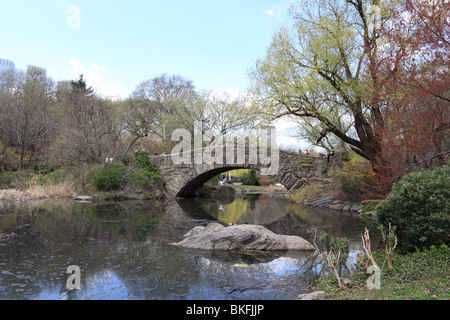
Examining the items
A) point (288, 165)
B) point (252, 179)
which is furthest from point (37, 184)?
point (252, 179)

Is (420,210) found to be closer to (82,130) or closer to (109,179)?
(109,179)

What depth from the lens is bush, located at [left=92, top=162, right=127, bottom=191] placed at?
18.1m

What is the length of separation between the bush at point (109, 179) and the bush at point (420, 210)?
49.4ft

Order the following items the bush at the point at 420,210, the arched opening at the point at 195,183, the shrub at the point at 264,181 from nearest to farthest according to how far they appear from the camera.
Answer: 1. the bush at the point at 420,210
2. the arched opening at the point at 195,183
3. the shrub at the point at 264,181

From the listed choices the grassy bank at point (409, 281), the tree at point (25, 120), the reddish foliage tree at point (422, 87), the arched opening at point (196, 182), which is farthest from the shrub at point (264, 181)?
the grassy bank at point (409, 281)

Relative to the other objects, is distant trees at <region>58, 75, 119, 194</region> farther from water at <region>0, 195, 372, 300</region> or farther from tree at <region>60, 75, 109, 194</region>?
water at <region>0, 195, 372, 300</region>

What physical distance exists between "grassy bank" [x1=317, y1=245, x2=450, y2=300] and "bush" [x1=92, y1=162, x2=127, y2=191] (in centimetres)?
1524

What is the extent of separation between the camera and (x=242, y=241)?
22.0 feet

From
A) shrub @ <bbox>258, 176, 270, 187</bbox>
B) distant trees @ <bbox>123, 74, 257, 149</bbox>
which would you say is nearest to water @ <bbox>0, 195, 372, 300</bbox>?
distant trees @ <bbox>123, 74, 257, 149</bbox>

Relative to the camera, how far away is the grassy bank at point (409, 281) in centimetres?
366

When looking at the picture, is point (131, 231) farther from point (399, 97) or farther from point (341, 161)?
point (341, 161)

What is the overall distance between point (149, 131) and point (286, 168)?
63.7ft

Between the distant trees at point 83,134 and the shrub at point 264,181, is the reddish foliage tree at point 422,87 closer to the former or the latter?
the distant trees at point 83,134

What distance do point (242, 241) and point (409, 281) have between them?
315 cm
